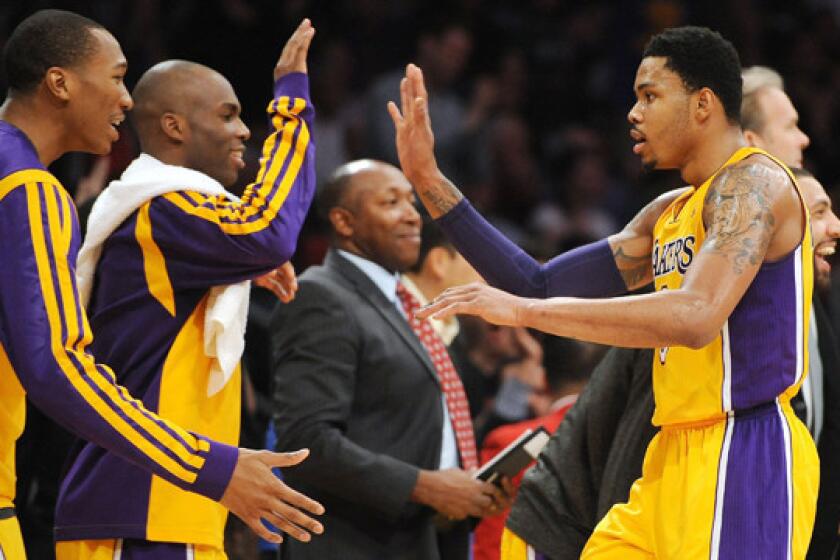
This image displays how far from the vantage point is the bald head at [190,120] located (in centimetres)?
416

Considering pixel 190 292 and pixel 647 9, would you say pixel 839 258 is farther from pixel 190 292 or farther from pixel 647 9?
pixel 190 292

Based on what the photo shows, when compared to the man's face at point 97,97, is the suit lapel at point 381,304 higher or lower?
lower

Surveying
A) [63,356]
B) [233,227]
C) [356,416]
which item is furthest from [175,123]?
[356,416]

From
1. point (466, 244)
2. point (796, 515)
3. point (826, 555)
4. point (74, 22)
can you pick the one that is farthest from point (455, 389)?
point (74, 22)

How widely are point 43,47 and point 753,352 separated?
1998mm

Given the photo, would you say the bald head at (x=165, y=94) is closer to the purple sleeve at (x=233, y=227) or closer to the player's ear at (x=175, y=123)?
the player's ear at (x=175, y=123)

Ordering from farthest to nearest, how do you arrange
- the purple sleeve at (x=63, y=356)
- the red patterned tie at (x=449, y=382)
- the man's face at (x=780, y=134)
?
the red patterned tie at (x=449, y=382)
the man's face at (x=780, y=134)
the purple sleeve at (x=63, y=356)

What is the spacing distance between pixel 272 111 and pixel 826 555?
7.57 ft

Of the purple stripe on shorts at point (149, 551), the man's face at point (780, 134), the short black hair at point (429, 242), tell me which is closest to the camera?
the purple stripe on shorts at point (149, 551)

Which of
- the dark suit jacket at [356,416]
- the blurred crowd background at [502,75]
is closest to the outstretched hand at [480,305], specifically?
the dark suit jacket at [356,416]

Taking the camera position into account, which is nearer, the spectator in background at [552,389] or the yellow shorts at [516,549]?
the yellow shorts at [516,549]

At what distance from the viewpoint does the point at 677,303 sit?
3461mm

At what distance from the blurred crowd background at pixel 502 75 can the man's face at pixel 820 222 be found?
2430 mm

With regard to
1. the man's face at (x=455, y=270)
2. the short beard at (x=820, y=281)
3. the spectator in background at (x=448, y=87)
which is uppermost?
the spectator in background at (x=448, y=87)
